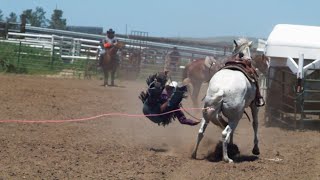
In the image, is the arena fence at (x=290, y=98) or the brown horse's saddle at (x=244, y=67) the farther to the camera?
the arena fence at (x=290, y=98)

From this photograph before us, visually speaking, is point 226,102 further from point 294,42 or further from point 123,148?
point 294,42

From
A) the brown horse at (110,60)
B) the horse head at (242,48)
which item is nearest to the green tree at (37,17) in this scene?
the brown horse at (110,60)

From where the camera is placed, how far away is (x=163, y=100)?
377 inches

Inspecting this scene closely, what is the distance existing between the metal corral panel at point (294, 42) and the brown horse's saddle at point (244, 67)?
4751 millimetres

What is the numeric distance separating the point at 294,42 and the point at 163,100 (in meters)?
5.58

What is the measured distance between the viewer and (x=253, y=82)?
9242 millimetres

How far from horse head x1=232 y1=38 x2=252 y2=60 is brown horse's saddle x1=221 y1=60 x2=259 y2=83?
Result: 1.07ft

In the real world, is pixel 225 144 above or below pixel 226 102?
below

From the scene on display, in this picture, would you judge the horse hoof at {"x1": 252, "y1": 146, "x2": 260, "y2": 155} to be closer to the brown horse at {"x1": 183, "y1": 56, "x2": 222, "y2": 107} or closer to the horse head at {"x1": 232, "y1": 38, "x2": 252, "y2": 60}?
the horse head at {"x1": 232, "y1": 38, "x2": 252, "y2": 60}

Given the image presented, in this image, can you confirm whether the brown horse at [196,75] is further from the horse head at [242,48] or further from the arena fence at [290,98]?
the horse head at [242,48]

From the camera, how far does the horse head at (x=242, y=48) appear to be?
9930 mm

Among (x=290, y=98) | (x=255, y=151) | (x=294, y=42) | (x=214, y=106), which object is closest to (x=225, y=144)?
(x=214, y=106)

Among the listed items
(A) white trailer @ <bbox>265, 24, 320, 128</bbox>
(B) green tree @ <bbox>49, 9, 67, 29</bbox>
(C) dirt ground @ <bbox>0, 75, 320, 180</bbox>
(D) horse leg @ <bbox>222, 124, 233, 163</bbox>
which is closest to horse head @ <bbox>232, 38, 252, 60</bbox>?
(C) dirt ground @ <bbox>0, 75, 320, 180</bbox>

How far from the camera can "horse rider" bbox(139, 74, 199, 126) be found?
31.1ft
